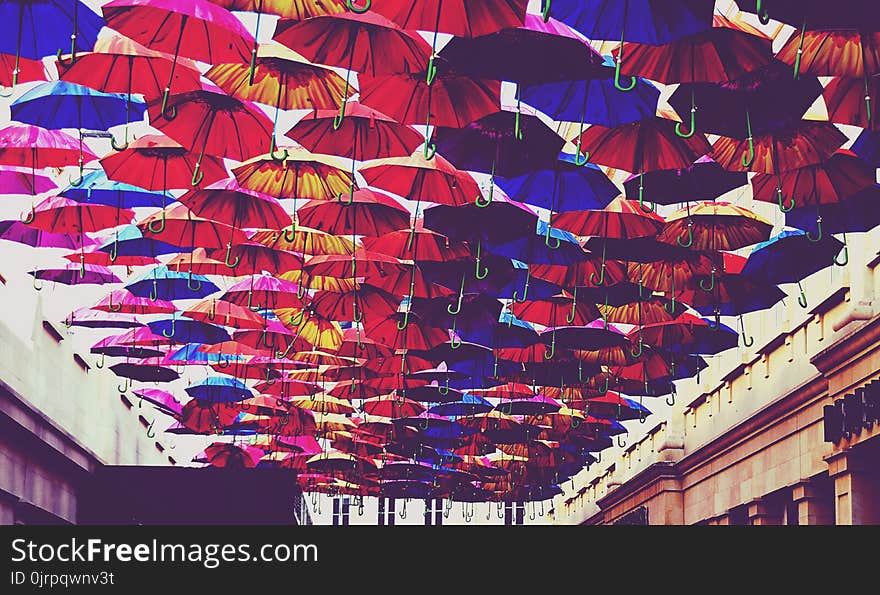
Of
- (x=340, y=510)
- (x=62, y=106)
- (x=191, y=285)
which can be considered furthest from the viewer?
(x=340, y=510)

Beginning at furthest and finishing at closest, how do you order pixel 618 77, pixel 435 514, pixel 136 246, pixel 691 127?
pixel 435 514
pixel 136 246
pixel 691 127
pixel 618 77

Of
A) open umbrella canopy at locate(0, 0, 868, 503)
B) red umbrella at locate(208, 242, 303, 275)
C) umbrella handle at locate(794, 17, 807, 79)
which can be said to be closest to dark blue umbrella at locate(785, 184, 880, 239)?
open umbrella canopy at locate(0, 0, 868, 503)

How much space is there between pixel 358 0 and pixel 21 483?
15383 mm

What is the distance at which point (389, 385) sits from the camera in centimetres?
1970

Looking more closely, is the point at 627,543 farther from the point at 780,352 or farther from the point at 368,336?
the point at 780,352

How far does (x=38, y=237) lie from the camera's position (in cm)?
1470

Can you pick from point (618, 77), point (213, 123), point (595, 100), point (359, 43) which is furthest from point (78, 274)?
point (618, 77)

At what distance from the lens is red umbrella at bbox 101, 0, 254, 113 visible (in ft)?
31.8

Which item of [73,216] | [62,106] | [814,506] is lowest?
[814,506]

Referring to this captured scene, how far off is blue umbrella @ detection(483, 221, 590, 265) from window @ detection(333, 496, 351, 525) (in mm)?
54421

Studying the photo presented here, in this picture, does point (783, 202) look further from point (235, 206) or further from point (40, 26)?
point (40, 26)

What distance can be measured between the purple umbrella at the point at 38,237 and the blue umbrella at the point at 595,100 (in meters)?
6.21

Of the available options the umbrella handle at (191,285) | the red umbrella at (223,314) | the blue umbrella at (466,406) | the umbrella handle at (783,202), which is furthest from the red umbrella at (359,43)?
the blue umbrella at (466,406)

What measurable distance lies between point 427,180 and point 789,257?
154 inches
